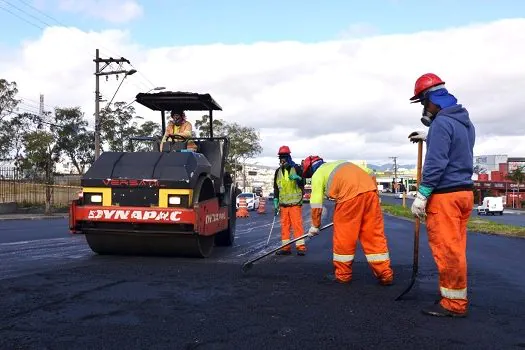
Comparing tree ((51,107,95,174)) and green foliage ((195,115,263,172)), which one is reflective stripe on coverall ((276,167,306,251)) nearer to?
tree ((51,107,95,174))

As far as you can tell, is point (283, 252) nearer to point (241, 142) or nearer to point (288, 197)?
point (288, 197)

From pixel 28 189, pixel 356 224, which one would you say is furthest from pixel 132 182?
pixel 28 189

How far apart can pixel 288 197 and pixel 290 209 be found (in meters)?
0.20

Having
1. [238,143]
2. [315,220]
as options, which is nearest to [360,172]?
[315,220]

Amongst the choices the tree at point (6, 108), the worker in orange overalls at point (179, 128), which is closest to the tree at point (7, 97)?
the tree at point (6, 108)

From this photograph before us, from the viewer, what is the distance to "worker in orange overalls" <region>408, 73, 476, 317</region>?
4328 millimetres

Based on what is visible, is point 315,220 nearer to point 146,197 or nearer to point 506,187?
point 146,197

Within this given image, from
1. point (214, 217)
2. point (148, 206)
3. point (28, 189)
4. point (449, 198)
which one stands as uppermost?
point (449, 198)

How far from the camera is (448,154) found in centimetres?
455

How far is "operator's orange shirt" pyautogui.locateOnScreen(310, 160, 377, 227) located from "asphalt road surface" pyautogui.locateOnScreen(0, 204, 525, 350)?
2.97 ft

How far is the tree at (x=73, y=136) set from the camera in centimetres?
4112

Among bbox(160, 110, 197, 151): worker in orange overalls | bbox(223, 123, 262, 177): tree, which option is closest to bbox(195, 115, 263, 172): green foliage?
bbox(223, 123, 262, 177): tree

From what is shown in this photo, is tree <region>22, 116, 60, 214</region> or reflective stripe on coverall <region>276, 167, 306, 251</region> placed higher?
tree <region>22, 116, 60, 214</region>

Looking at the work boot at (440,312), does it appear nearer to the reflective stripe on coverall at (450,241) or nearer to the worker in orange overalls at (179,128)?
the reflective stripe on coverall at (450,241)
